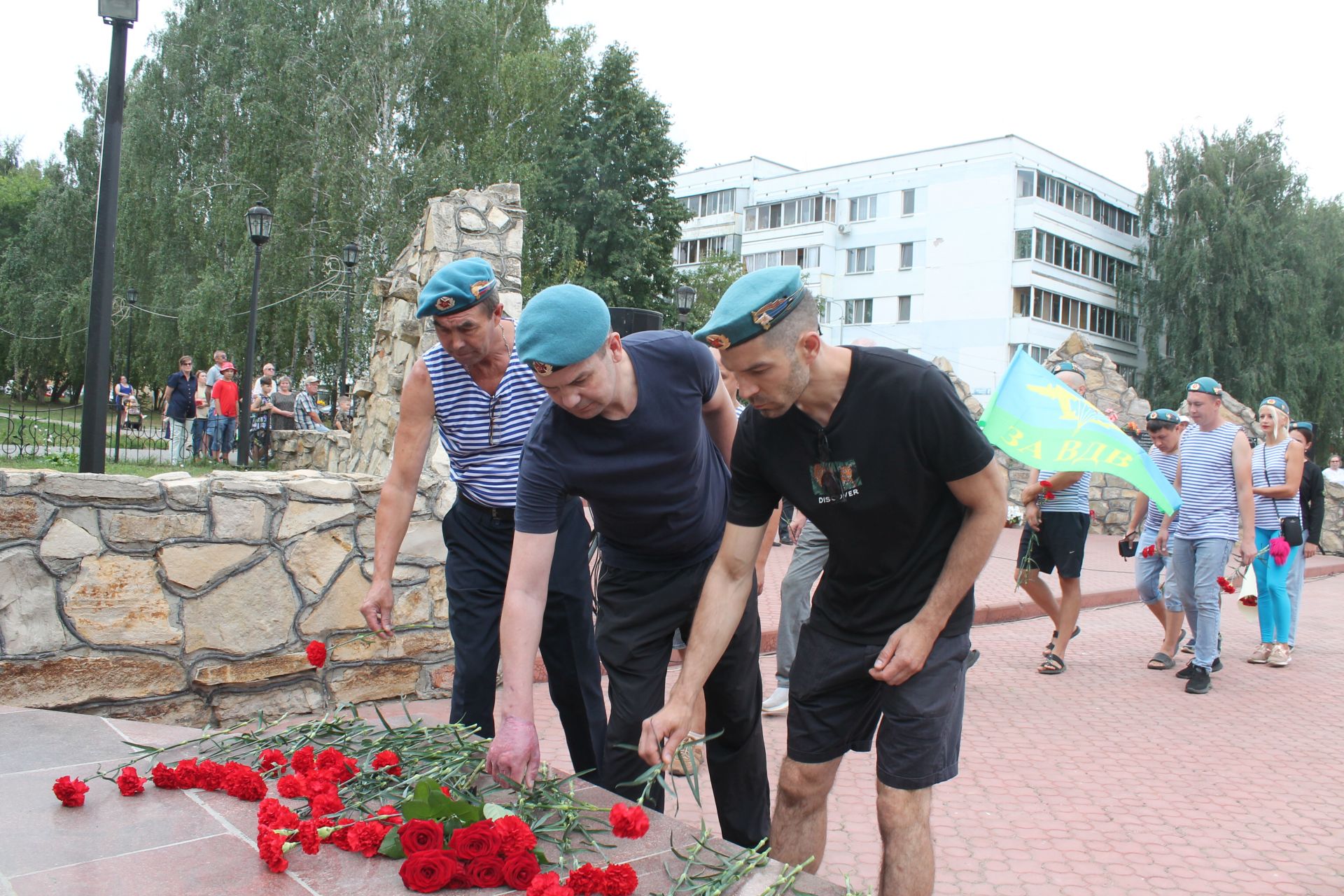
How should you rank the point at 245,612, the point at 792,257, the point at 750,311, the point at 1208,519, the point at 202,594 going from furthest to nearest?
1. the point at 792,257
2. the point at 1208,519
3. the point at 245,612
4. the point at 202,594
5. the point at 750,311

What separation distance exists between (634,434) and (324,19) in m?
29.1

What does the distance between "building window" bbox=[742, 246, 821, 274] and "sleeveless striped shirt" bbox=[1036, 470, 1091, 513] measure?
47.6 meters

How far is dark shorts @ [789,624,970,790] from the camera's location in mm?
2709

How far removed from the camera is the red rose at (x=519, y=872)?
211 cm

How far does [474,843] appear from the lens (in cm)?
214

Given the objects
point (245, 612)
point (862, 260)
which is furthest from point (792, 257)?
point (245, 612)

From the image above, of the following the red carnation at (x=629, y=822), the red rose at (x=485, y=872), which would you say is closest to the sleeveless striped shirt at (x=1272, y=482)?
the red carnation at (x=629, y=822)

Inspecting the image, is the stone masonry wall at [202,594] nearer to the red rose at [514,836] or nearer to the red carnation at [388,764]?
the red carnation at [388,764]

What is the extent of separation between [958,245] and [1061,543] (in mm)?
45429

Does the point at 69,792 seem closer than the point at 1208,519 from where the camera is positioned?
Yes

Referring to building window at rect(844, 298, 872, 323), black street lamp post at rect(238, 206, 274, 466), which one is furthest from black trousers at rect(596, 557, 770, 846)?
building window at rect(844, 298, 872, 323)

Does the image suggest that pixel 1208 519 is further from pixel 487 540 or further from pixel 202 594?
pixel 202 594

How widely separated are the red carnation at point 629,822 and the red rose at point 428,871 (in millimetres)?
342

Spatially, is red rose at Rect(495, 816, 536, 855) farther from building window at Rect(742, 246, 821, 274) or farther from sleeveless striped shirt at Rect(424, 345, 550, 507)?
building window at Rect(742, 246, 821, 274)
